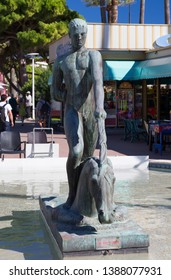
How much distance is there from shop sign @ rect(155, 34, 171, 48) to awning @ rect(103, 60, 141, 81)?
60.7 inches

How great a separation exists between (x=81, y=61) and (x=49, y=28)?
2690cm

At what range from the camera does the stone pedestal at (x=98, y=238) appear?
459cm

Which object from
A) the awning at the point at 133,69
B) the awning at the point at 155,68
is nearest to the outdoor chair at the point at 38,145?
the awning at the point at 155,68

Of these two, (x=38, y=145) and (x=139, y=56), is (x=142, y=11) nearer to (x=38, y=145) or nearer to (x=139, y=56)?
(x=139, y=56)

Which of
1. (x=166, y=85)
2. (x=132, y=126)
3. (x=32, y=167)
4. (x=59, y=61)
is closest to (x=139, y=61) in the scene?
(x=166, y=85)

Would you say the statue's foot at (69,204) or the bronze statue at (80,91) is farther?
the statue's foot at (69,204)

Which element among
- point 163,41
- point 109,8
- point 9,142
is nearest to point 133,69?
point 163,41

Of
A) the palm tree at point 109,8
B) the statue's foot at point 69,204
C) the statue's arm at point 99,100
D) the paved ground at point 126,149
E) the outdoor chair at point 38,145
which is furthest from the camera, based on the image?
the palm tree at point 109,8

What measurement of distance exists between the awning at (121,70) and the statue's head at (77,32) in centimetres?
1479

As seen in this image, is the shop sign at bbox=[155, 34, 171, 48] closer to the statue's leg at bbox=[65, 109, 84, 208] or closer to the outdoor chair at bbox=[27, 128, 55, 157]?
the outdoor chair at bbox=[27, 128, 55, 157]

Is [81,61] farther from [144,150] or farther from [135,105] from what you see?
[135,105]

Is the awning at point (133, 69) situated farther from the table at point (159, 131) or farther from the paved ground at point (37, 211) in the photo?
the paved ground at point (37, 211)

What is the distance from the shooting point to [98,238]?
4.59 metres

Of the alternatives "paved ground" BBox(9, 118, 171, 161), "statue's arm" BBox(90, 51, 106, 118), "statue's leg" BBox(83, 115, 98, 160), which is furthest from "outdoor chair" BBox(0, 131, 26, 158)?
"statue's arm" BBox(90, 51, 106, 118)
